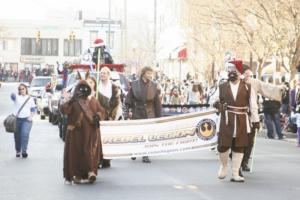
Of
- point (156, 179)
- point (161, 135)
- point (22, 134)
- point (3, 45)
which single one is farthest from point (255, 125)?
point (3, 45)

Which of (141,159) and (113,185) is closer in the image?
(113,185)

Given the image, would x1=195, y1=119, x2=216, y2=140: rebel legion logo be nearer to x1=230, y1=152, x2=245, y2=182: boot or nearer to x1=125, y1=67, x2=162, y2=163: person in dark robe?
x1=125, y1=67, x2=162, y2=163: person in dark robe

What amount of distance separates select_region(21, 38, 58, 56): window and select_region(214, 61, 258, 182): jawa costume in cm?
10785

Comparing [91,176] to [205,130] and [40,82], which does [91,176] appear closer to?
[205,130]

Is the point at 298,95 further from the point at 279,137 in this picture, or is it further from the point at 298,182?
the point at 298,182

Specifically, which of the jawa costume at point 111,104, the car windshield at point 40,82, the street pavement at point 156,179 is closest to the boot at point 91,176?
the street pavement at point 156,179

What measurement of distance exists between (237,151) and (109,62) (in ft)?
43.3

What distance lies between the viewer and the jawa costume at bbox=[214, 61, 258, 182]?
14.1 m

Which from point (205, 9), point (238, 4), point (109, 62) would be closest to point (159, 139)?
point (109, 62)

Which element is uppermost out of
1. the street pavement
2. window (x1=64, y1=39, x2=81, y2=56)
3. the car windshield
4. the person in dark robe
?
window (x1=64, y1=39, x2=81, y2=56)

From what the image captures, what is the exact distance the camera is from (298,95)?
24.3 meters

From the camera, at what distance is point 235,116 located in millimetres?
→ 14125

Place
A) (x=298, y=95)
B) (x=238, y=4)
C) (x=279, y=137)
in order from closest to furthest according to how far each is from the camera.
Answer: (x=298, y=95) → (x=279, y=137) → (x=238, y=4)

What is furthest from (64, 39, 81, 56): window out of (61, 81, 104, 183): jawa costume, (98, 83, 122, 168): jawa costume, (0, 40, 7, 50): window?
(61, 81, 104, 183): jawa costume
